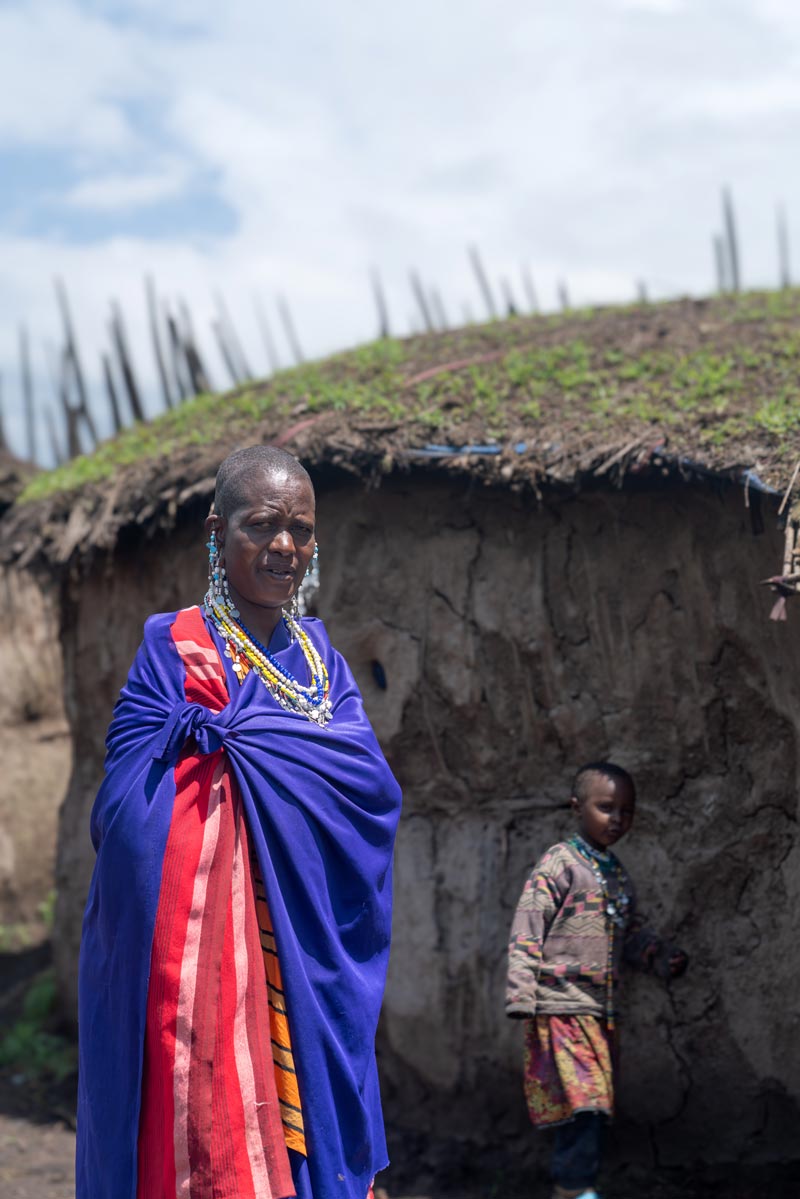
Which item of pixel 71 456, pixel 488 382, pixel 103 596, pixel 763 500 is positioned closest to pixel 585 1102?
pixel 763 500

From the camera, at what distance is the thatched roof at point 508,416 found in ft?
15.1

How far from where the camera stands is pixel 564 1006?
13.1 feet

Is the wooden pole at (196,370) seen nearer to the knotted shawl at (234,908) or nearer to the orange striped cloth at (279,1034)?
the knotted shawl at (234,908)

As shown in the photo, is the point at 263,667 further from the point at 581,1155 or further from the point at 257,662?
the point at 581,1155

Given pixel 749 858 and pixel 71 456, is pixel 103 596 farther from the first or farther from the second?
pixel 71 456

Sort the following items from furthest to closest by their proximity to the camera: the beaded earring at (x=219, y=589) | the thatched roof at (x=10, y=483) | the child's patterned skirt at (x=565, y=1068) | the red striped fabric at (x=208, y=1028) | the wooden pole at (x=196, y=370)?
the wooden pole at (x=196, y=370) → the thatched roof at (x=10, y=483) → the child's patterned skirt at (x=565, y=1068) → the beaded earring at (x=219, y=589) → the red striped fabric at (x=208, y=1028)

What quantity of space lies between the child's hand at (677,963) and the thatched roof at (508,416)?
62.1 inches

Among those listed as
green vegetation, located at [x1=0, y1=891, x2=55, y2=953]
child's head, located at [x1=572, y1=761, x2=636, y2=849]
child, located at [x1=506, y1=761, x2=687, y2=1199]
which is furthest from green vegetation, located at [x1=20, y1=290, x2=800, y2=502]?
green vegetation, located at [x1=0, y1=891, x2=55, y2=953]

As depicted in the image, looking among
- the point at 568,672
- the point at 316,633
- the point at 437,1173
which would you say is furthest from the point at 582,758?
the point at 316,633

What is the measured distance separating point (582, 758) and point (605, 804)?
0.66 m

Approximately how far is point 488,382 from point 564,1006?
2902 mm

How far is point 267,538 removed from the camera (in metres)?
2.98

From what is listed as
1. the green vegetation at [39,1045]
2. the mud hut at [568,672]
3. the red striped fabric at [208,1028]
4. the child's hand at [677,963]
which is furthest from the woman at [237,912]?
the green vegetation at [39,1045]

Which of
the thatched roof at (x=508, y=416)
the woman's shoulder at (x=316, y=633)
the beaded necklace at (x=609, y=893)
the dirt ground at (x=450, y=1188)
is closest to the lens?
the woman's shoulder at (x=316, y=633)
